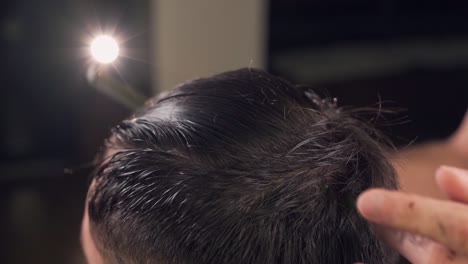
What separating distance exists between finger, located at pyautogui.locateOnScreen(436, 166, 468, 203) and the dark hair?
0.15 metres

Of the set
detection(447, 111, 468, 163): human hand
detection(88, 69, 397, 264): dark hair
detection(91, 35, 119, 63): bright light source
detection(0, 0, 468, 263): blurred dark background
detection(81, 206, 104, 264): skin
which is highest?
detection(91, 35, 119, 63): bright light source

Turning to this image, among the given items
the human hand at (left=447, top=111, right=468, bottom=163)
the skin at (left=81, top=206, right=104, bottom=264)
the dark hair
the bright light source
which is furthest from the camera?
the human hand at (left=447, top=111, right=468, bottom=163)

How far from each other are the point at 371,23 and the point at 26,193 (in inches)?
108

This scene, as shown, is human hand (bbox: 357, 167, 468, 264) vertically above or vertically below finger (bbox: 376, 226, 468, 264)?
above

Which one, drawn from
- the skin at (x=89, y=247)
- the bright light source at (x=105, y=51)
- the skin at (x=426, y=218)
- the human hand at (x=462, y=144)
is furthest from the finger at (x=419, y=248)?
the human hand at (x=462, y=144)

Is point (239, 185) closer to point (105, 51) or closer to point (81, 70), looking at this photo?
point (105, 51)

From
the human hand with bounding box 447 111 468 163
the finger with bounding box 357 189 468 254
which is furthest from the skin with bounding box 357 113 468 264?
the human hand with bounding box 447 111 468 163

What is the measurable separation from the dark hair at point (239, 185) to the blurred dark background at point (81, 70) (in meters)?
1.86

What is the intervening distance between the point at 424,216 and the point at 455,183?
4.6 inches

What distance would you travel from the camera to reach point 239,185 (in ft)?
2.72

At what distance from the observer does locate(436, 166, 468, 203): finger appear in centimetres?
69

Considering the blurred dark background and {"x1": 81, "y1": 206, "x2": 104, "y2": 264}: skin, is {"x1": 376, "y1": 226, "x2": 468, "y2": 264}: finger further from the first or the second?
the blurred dark background

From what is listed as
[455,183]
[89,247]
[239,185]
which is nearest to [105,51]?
[89,247]

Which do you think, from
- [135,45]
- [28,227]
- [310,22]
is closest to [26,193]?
[28,227]
